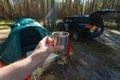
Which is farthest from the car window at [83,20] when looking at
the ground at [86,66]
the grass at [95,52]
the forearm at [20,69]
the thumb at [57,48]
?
the forearm at [20,69]

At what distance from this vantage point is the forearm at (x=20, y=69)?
111 cm

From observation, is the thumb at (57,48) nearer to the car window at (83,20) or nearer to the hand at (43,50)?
the hand at (43,50)

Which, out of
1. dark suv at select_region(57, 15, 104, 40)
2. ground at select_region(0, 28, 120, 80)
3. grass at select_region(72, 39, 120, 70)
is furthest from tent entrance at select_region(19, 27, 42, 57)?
dark suv at select_region(57, 15, 104, 40)

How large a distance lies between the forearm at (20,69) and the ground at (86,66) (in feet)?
10.1

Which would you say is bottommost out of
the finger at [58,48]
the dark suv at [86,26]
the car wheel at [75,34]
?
the car wheel at [75,34]

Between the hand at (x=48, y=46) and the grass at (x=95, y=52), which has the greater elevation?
the hand at (x=48, y=46)

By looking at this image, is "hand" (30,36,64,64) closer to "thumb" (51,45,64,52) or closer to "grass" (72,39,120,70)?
"thumb" (51,45,64,52)

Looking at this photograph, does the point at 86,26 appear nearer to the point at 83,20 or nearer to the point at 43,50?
the point at 83,20

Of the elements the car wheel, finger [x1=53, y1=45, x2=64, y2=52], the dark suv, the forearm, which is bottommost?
the car wheel

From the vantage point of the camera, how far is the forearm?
111 cm

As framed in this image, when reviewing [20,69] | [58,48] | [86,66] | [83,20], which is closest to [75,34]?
[83,20]

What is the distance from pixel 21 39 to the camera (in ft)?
16.9

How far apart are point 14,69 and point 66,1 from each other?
44.3 feet

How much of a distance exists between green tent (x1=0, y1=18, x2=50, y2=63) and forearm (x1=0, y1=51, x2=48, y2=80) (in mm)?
3455
